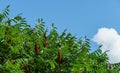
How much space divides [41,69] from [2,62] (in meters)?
2.10

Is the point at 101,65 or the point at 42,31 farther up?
the point at 42,31

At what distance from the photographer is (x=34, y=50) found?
18375 mm

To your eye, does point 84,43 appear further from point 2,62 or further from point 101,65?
point 2,62

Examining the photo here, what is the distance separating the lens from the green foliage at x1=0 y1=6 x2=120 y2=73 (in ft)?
56.0

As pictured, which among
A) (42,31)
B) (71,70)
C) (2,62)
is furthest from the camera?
(42,31)

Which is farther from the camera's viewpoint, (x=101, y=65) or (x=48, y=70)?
(x=101, y=65)

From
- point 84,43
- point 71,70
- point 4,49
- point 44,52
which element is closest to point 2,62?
point 4,49

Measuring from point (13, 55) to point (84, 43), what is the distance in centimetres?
377

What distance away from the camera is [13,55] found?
58.9 feet

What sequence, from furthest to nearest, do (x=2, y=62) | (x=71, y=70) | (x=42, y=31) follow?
(x=42, y=31) → (x=71, y=70) → (x=2, y=62)

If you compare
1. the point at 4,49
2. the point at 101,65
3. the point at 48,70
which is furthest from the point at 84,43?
the point at 4,49

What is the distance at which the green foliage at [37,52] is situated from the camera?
1708 centimetres

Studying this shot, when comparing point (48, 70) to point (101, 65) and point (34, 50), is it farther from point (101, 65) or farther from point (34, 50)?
point (101, 65)

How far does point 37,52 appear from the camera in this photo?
58.9 feet
